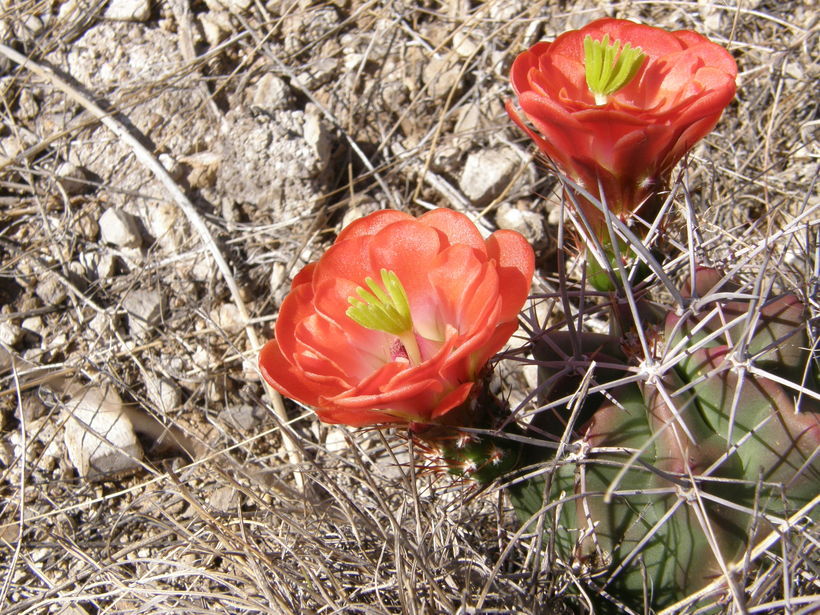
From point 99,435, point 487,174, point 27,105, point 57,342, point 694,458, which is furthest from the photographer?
point 27,105

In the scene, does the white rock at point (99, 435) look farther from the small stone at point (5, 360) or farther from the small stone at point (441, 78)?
the small stone at point (441, 78)

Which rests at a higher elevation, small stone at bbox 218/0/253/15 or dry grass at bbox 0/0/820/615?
small stone at bbox 218/0/253/15

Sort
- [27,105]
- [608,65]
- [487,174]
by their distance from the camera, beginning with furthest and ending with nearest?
1. [27,105]
2. [487,174]
3. [608,65]

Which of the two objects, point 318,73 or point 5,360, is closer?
point 5,360

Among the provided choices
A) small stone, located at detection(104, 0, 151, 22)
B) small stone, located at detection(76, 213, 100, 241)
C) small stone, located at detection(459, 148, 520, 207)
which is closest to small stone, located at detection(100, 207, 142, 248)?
small stone, located at detection(76, 213, 100, 241)

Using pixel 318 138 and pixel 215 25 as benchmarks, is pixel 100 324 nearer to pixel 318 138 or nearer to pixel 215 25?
pixel 318 138

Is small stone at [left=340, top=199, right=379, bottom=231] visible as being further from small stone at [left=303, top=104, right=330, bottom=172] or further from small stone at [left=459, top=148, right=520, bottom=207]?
small stone at [left=459, top=148, right=520, bottom=207]

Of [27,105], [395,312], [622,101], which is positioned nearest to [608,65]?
[622,101]
